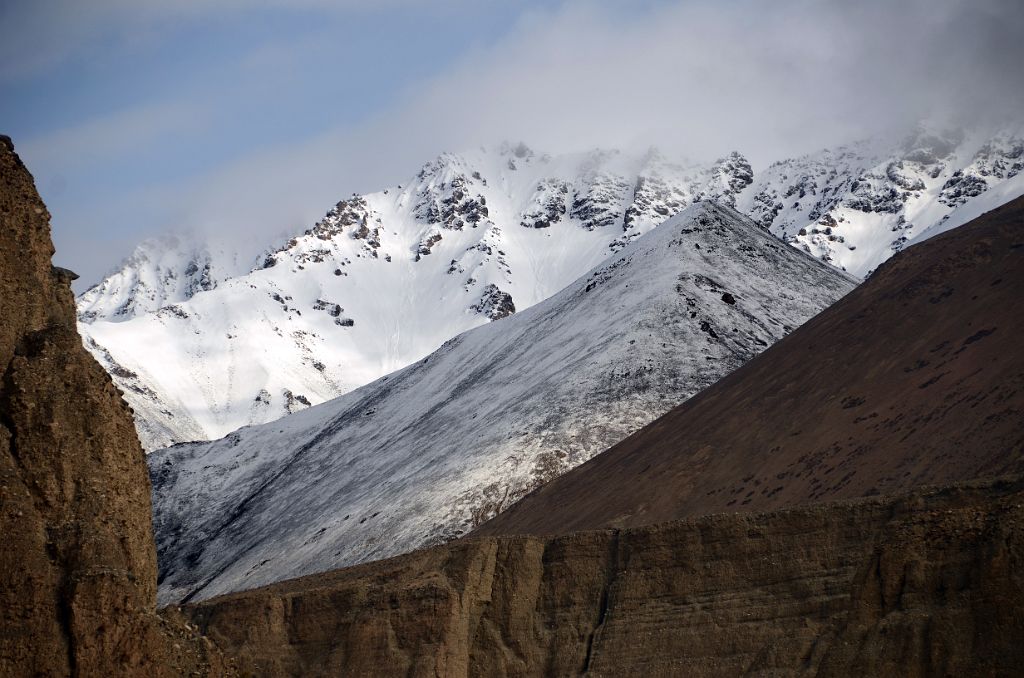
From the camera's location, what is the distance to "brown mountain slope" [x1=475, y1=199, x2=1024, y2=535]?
58.9 metres

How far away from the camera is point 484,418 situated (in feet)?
354

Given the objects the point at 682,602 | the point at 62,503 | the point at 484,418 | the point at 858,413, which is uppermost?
the point at 484,418

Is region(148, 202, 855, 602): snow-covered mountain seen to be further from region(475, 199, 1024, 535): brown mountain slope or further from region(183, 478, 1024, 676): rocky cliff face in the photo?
region(183, 478, 1024, 676): rocky cliff face

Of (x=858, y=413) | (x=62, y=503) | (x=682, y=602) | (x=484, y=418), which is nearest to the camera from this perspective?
(x=62, y=503)

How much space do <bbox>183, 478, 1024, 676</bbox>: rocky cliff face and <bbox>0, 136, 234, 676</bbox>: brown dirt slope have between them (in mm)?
14142

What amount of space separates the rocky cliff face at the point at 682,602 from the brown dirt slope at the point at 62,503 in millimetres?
14142

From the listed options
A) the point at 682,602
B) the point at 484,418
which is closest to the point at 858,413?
the point at 682,602

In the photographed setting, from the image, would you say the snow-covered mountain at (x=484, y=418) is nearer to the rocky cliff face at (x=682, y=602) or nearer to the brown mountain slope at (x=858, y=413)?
the brown mountain slope at (x=858, y=413)

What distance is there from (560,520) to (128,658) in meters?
54.9

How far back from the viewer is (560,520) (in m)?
77.4

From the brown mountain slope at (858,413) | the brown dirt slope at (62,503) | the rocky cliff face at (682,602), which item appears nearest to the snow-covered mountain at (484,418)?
the brown mountain slope at (858,413)

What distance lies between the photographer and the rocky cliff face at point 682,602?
104ft

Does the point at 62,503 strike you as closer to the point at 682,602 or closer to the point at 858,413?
the point at 682,602

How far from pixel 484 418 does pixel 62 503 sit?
83.8 meters
